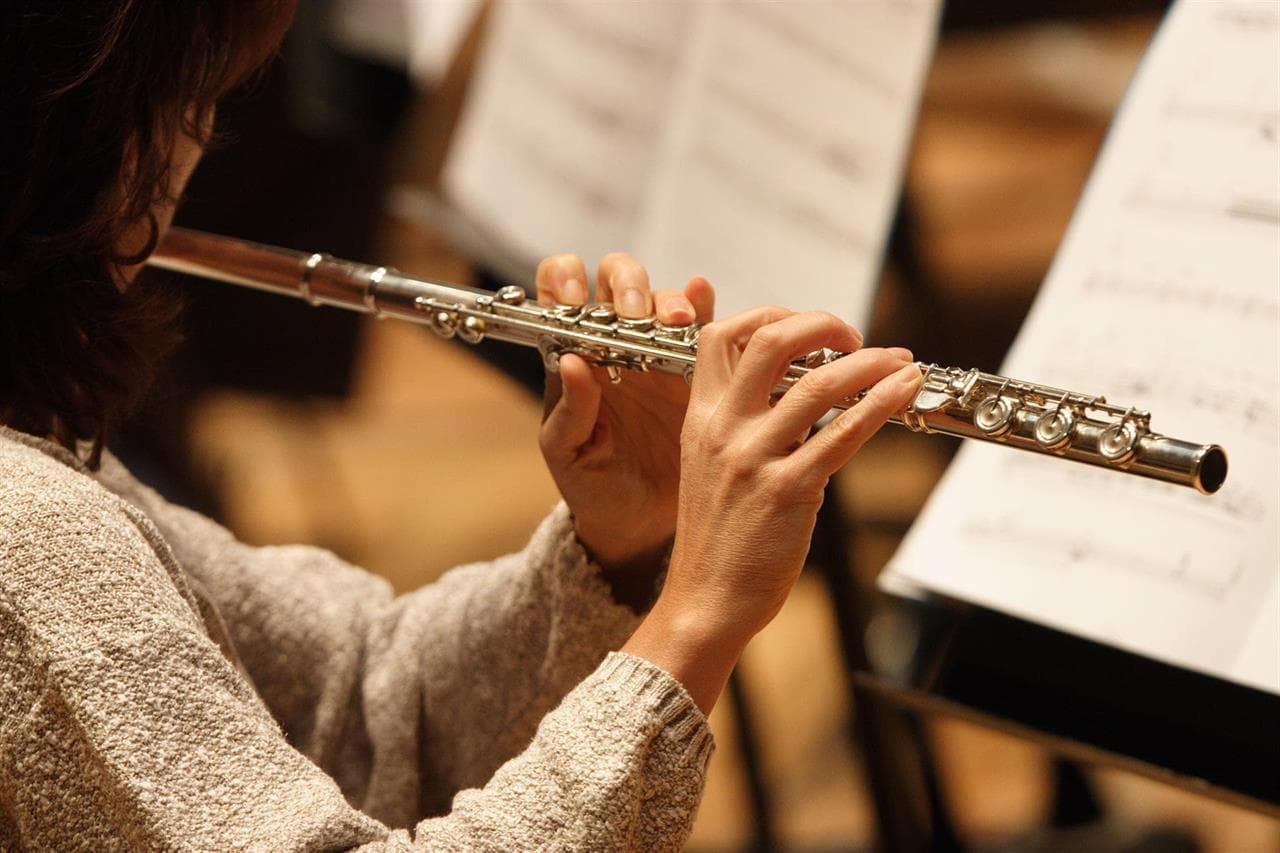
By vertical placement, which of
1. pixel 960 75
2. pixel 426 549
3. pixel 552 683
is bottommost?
pixel 426 549

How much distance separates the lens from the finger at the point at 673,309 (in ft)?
2.65

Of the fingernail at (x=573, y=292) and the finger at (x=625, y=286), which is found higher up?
the finger at (x=625, y=286)

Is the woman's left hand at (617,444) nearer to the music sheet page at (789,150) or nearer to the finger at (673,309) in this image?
the finger at (673,309)

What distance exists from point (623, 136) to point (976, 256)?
166 cm

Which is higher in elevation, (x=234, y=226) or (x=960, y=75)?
(x=960, y=75)

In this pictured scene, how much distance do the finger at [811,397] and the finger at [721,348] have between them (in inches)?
1.6

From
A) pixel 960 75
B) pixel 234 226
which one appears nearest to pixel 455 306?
pixel 234 226

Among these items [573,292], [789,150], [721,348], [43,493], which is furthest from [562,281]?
[789,150]

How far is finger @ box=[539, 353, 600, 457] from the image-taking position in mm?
837

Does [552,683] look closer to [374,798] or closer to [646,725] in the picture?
[374,798]

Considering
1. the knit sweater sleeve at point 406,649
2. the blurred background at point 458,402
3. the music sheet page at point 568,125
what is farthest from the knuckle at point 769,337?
the music sheet page at point 568,125

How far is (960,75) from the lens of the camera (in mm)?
3838

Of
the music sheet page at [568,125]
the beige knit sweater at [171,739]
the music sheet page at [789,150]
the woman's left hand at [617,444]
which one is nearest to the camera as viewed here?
the beige knit sweater at [171,739]

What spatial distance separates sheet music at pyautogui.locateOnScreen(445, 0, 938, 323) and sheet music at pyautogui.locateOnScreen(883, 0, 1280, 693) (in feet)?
0.92
